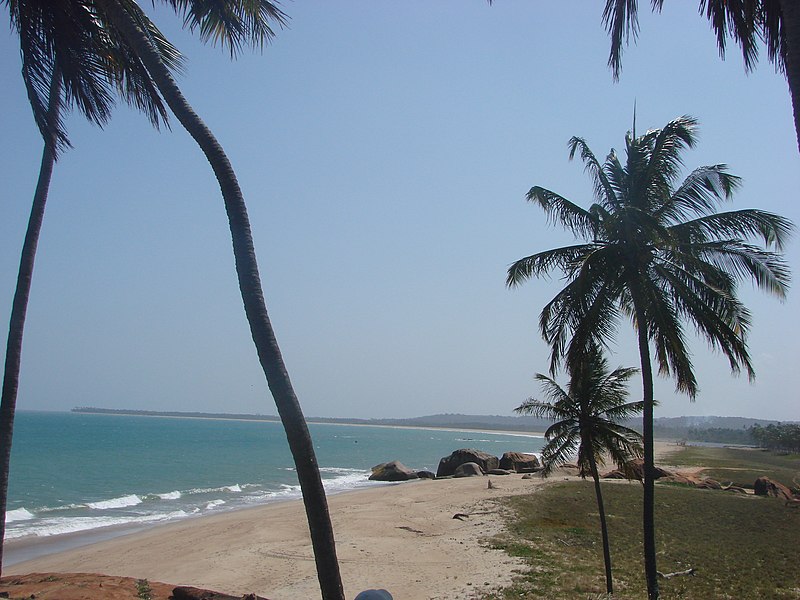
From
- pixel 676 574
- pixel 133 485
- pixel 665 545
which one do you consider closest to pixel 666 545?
pixel 665 545

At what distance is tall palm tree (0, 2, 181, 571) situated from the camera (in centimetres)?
770

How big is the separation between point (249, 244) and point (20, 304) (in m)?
5.40

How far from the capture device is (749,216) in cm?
1089

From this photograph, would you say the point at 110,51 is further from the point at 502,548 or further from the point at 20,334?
the point at 502,548

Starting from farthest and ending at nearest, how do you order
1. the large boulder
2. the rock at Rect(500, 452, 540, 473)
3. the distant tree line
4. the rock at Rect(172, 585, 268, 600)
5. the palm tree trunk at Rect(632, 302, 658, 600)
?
the distant tree line → the large boulder → the rock at Rect(500, 452, 540, 473) → the palm tree trunk at Rect(632, 302, 658, 600) → the rock at Rect(172, 585, 268, 600)

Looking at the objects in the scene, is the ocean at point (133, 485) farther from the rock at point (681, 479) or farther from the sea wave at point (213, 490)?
the rock at point (681, 479)

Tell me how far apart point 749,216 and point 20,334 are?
40.4 ft

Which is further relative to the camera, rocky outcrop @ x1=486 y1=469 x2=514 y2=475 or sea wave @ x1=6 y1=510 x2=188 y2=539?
rocky outcrop @ x1=486 y1=469 x2=514 y2=475

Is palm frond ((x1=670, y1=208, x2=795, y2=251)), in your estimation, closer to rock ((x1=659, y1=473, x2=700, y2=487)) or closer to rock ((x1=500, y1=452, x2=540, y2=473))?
rock ((x1=659, y1=473, x2=700, y2=487))

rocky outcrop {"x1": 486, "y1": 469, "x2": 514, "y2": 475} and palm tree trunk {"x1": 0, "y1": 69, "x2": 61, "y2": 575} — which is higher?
palm tree trunk {"x1": 0, "y1": 69, "x2": 61, "y2": 575}

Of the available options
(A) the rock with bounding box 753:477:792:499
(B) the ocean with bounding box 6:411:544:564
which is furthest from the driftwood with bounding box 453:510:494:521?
(A) the rock with bounding box 753:477:792:499

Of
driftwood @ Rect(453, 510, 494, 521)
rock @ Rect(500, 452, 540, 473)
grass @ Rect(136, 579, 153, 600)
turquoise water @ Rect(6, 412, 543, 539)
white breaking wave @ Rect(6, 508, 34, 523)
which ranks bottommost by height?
turquoise water @ Rect(6, 412, 543, 539)

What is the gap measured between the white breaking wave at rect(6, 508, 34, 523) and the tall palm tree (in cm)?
2377

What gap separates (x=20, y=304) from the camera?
8.89 metres
